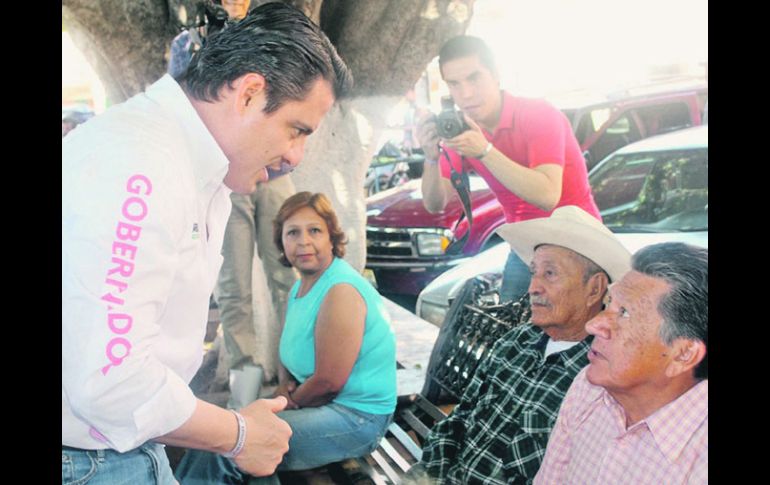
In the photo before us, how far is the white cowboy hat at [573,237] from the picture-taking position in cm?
168

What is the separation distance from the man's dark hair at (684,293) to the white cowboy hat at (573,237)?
0.59ft

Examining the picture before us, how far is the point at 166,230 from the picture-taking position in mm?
1098

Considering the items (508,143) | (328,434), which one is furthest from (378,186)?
(328,434)

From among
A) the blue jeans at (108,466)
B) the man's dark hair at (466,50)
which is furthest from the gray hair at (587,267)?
the blue jeans at (108,466)

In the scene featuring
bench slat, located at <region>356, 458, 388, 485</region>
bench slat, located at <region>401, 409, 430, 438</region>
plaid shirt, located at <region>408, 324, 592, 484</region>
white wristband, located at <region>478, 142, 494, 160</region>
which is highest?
white wristband, located at <region>478, 142, 494, 160</region>

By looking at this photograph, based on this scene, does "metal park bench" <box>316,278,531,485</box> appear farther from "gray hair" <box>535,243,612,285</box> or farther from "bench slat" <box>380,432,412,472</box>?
"gray hair" <box>535,243,612,285</box>

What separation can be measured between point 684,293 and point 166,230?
3.00 feet

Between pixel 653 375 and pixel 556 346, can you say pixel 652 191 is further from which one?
pixel 653 375

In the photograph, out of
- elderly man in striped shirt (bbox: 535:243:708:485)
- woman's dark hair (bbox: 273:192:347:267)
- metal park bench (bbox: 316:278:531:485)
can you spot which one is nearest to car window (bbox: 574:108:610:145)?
metal park bench (bbox: 316:278:531:485)

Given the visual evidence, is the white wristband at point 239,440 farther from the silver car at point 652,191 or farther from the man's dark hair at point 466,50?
the man's dark hair at point 466,50

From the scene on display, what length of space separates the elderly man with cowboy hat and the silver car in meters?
0.11

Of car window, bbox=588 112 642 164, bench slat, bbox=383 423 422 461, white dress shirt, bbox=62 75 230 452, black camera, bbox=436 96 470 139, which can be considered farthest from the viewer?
bench slat, bbox=383 423 422 461

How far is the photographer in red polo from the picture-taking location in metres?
1.87
